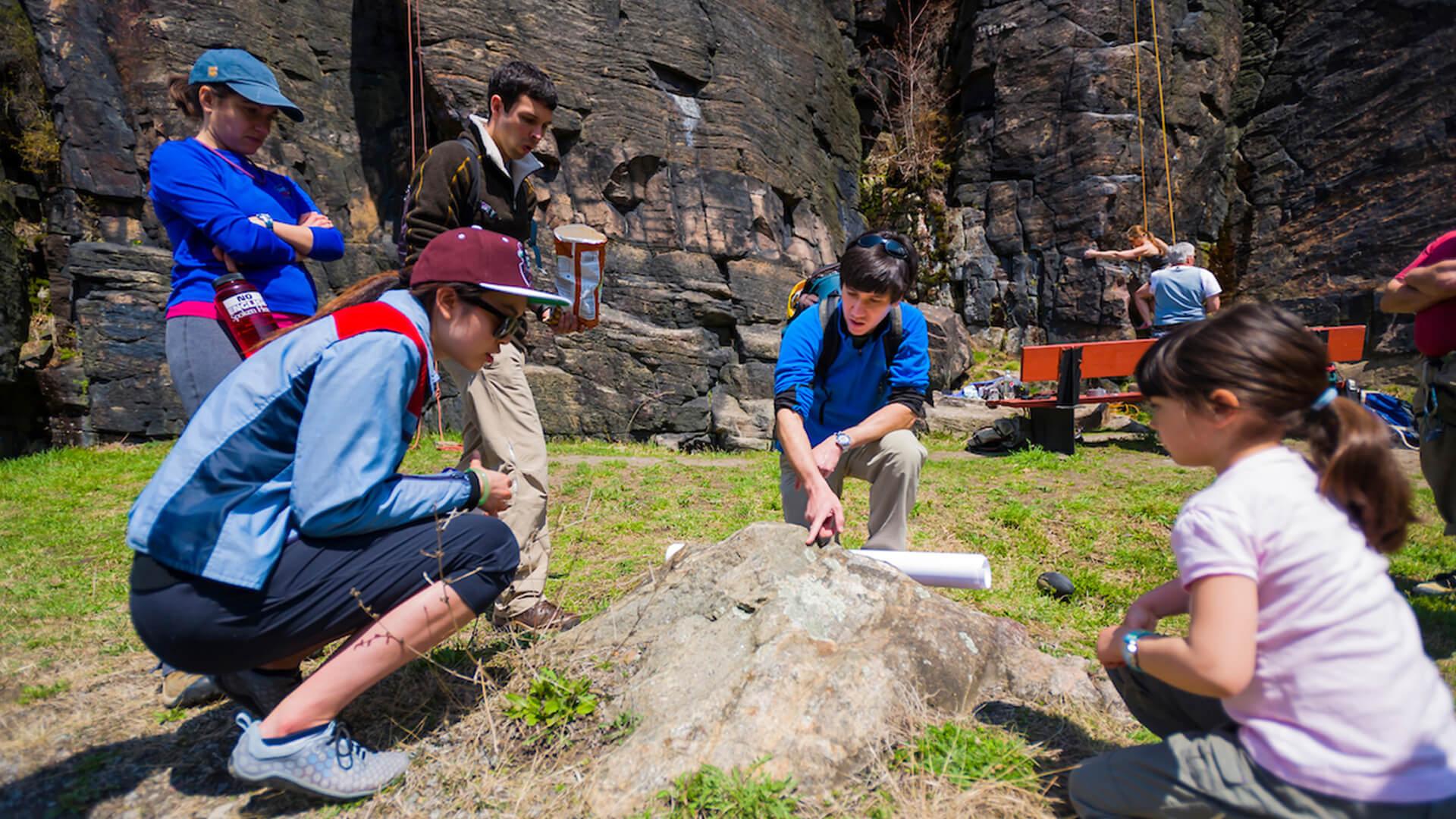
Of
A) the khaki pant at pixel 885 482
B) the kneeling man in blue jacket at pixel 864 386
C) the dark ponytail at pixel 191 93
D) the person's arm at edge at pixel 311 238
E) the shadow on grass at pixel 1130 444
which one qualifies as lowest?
the shadow on grass at pixel 1130 444

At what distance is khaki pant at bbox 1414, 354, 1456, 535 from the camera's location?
333 cm

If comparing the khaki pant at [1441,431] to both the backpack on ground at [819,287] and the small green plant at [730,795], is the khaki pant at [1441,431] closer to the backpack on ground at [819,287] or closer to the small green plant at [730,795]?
the backpack on ground at [819,287]

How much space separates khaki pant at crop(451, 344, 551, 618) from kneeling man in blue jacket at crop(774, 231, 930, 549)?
1.03 metres

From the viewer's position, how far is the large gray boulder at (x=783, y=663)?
6.63ft

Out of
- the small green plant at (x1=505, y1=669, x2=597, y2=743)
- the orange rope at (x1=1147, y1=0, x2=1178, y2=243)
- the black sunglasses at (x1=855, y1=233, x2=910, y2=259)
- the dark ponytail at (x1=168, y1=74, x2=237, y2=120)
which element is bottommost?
the small green plant at (x1=505, y1=669, x2=597, y2=743)

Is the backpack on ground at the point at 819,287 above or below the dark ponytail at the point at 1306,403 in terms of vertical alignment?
above

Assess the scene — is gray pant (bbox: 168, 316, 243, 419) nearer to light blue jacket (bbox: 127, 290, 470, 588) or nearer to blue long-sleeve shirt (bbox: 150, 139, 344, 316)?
blue long-sleeve shirt (bbox: 150, 139, 344, 316)

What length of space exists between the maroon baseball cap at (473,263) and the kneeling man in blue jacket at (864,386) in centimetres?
125

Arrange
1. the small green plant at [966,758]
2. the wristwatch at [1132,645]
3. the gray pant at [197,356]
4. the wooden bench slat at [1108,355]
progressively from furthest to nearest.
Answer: the wooden bench slat at [1108,355], the gray pant at [197,356], the small green plant at [966,758], the wristwatch at [1132,645]

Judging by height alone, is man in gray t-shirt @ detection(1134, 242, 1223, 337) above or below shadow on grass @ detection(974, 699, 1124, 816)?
above

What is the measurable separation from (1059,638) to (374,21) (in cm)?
1127

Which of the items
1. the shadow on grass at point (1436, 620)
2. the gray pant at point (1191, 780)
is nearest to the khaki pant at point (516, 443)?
the gray pant at point (1191, 780)

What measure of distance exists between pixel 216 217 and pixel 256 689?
62.6 inches

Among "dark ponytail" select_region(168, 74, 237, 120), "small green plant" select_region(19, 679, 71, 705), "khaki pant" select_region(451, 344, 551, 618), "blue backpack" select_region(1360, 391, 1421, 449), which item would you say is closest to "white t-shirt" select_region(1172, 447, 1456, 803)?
"khaki pant" select_region(451, 344, 551, 618)
